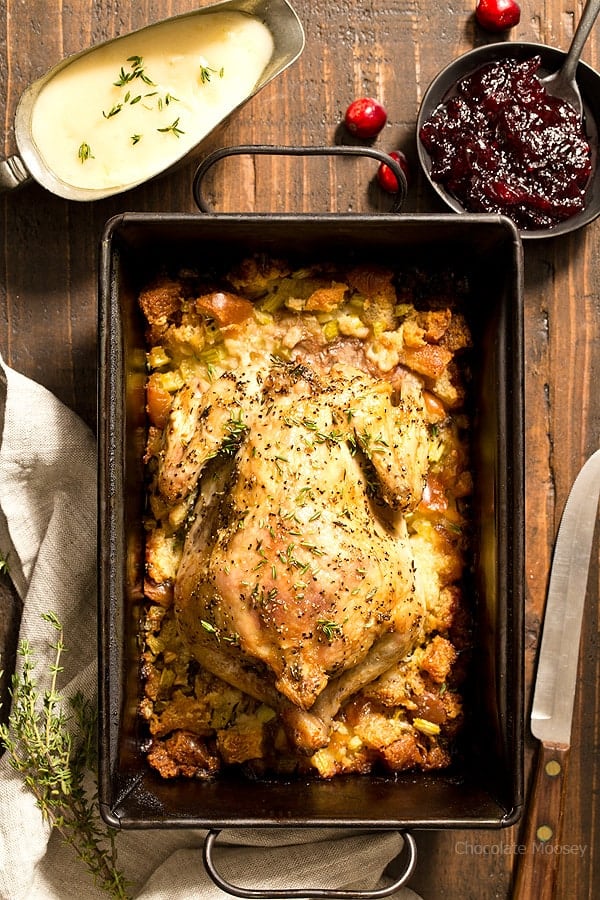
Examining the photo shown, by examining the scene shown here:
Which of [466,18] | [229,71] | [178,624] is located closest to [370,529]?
[178,624]

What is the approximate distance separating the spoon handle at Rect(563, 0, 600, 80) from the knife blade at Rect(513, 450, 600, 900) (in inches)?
52.9

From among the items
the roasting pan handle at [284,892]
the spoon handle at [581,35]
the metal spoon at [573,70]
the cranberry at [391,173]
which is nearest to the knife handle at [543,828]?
the roasting pan handle at [284,892]

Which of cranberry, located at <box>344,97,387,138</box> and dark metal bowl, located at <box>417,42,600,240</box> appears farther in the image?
cranberry, located at <box>344,97,387,138</box>

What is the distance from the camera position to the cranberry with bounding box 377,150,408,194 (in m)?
3.23

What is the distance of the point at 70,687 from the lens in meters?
3.10

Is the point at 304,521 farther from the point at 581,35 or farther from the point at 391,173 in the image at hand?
the point at 581,35

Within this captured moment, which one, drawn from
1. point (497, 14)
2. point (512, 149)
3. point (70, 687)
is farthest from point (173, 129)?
point (70, 687)

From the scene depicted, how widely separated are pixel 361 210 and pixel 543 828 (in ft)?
7.60

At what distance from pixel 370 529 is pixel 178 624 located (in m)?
0.70

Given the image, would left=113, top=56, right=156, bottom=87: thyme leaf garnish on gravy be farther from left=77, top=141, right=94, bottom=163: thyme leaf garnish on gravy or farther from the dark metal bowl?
the dark metal bowl

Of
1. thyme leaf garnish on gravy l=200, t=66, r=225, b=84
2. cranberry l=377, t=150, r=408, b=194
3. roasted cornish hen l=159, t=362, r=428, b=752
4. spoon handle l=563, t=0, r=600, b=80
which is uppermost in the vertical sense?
spoon handle l=563, t=0, r=600, b=80

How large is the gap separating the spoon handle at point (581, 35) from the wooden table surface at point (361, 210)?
0.27 m

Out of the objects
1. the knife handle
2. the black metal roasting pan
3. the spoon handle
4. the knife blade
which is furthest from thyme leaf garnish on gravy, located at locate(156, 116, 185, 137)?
the knife handle

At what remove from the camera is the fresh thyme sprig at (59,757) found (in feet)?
9.66
